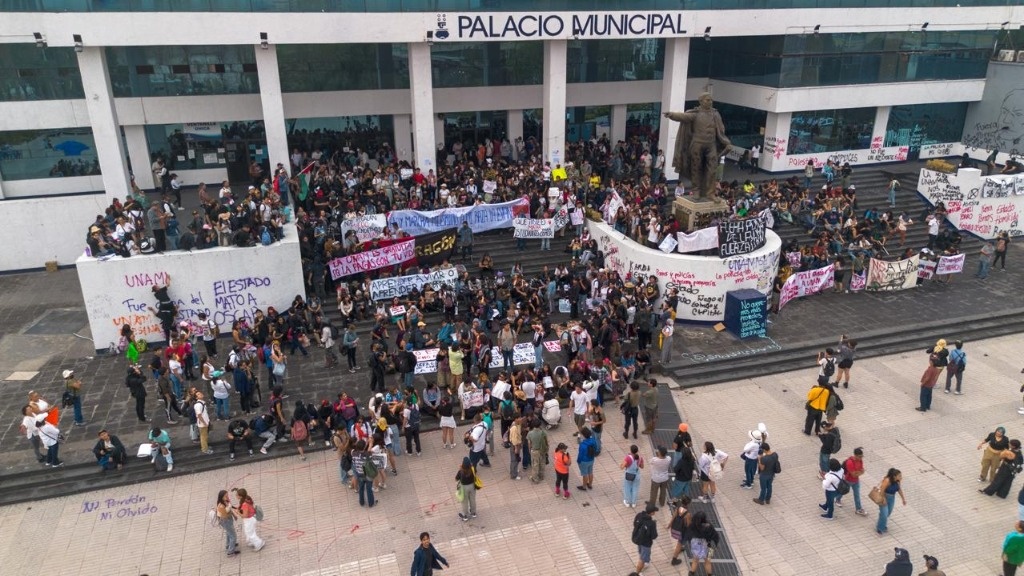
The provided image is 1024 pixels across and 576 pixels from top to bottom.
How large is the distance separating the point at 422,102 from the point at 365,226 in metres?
6.45

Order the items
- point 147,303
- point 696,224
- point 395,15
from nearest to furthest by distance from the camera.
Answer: point 147,303, point 696,224, point 395,15

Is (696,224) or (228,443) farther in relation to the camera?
(696,224)

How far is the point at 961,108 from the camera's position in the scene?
1363 inches

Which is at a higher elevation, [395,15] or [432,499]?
[395,15]

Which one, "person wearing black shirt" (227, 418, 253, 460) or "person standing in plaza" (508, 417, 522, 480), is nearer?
"person standing in plaza" (508, 417, 522, 480)

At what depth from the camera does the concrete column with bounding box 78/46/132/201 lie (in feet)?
72.5

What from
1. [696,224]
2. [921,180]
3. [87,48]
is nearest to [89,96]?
[87,48]

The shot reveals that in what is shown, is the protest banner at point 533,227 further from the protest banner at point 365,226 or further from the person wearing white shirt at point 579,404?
the person wearing white shirt at point 579,404

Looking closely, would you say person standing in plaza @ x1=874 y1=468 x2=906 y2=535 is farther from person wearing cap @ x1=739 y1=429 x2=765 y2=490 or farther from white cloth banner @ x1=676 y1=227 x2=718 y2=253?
white cloth banner @ x1=676 y1=227 x2=718 y2=253

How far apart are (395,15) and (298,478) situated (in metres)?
16.5

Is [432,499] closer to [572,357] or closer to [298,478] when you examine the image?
[298,478]

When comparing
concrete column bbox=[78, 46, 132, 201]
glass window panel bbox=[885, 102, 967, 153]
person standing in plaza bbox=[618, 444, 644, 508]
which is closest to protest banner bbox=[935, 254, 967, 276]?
glass window panel bbox=[885, 102, 967, 153]

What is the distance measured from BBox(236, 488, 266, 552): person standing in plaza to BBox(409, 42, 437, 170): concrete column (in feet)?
54.6

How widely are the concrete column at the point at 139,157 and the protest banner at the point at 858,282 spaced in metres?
25.8
